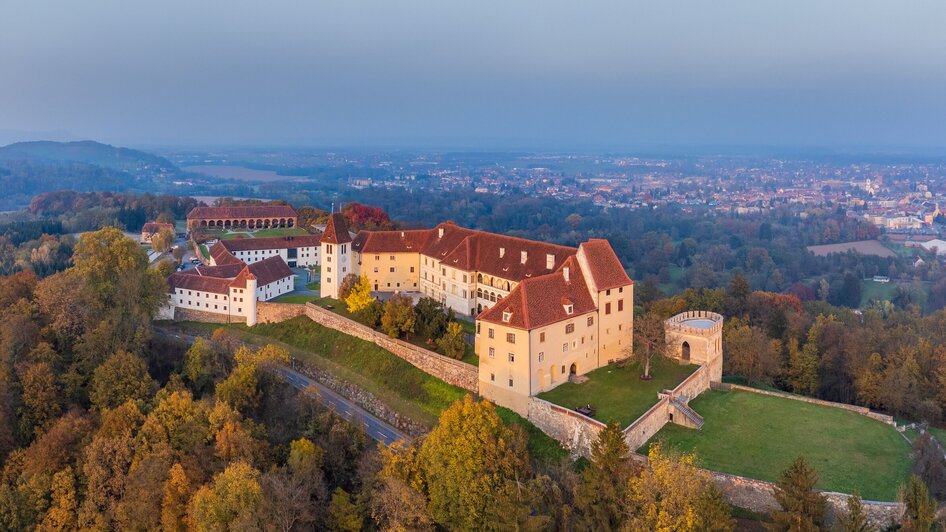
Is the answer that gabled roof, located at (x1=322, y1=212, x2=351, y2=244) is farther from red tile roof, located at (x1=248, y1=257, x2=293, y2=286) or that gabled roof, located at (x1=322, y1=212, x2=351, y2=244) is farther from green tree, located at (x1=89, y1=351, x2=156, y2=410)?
green tree, located at (x1=89, y1=351, x2=156, y2=410)

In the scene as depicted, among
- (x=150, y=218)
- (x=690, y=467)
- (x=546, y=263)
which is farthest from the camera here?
(x=150, y=218)

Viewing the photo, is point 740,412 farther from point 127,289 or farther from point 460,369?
point 127,289

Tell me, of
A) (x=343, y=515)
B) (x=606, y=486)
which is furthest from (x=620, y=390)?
(x=343, y=515)

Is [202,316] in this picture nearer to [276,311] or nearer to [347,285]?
[276,311]

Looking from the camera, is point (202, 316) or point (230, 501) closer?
point (230, 501)

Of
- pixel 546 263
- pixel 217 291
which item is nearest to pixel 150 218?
pixel 217 291

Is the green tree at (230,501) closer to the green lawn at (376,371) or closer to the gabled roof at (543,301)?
the green lawn at (376,371)
